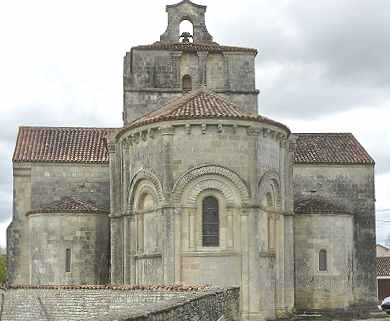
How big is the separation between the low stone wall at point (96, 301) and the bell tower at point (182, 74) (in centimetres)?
1137

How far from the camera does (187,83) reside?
1315 inches

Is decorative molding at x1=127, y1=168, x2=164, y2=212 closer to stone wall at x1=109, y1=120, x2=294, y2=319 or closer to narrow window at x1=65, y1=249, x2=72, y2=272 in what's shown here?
stone wall at x1=109, y1=120, x2=294, y2=319

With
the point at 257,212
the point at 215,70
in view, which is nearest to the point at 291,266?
the point at 257,212

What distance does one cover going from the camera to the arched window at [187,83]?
109ft

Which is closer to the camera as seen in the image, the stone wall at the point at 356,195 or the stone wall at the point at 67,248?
the stone wall at the point at 67,248

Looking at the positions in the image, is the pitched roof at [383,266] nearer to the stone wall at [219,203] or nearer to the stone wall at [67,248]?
the stone wall at [67,248]

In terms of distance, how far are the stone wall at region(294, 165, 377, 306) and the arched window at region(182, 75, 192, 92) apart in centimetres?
617

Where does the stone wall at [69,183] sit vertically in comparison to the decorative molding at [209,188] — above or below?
above

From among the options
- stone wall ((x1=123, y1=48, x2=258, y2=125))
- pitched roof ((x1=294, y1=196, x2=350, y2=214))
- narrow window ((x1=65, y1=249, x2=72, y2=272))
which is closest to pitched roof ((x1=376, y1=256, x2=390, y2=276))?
pitched roof ((x1=294, y1=196, x2=350, y2=214))

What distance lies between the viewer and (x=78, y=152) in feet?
114

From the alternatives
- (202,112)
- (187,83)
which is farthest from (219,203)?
(187,83)

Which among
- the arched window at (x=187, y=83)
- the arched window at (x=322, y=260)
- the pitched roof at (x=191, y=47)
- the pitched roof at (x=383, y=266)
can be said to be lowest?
the pitched roof at (x=383, y=266)

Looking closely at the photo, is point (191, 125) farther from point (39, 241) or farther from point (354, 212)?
point (354, 212)

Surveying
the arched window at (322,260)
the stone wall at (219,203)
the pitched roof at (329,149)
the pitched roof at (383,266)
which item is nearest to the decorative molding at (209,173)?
the stone wall at (219,203)
